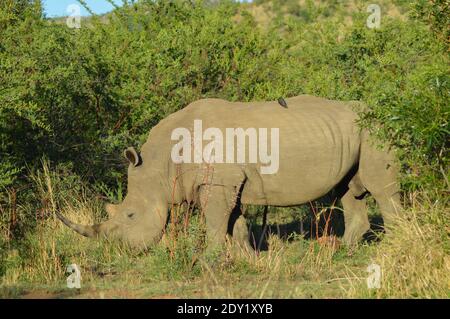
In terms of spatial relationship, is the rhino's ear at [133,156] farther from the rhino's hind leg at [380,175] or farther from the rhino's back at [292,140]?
the rhino's hind leg at [380,175]

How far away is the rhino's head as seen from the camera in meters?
9.80

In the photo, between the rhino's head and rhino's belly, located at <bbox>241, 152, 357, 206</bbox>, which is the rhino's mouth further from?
rhino's belly, located at <bbox>241, 152, 357, 206</bbox>

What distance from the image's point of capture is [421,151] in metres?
8.04

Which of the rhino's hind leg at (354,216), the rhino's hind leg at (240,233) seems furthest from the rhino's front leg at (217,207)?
the rhino's hind leg at (354,216)

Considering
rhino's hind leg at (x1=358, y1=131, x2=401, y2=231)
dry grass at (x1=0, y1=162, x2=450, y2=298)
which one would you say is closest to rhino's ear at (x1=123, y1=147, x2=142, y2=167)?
dry grass at (x1=0, y1=162, x2=450, y2=298)

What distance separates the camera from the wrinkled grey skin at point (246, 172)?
9641mm

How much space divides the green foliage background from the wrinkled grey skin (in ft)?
2.43

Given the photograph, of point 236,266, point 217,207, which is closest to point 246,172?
point 217,207

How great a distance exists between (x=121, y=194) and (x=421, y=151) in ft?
17.1

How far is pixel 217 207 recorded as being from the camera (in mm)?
9547

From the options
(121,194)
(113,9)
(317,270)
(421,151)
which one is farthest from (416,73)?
(113,9)

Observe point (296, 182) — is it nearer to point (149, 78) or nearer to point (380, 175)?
point (380, 175)

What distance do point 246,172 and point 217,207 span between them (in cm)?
58

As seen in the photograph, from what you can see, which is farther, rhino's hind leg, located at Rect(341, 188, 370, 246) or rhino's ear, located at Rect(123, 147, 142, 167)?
rhino's hind leg, located at Rect(341, 188, 370, 246)
